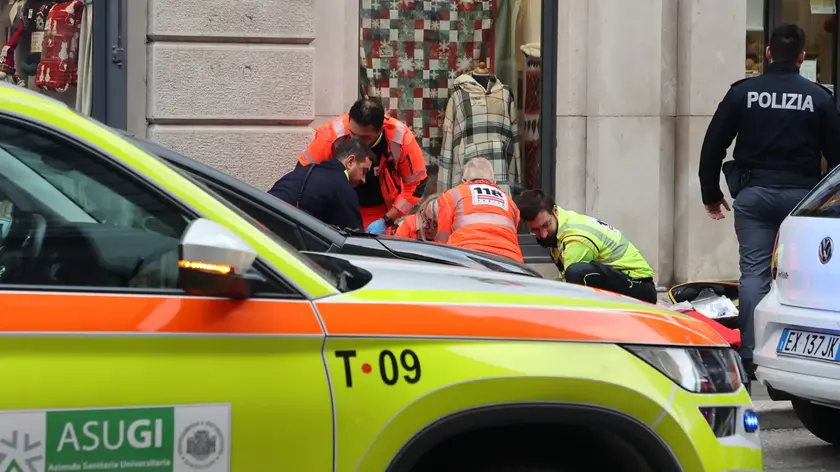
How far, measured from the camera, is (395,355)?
3.24m

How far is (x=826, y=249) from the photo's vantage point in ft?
20.1

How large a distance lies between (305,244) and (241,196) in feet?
1.10

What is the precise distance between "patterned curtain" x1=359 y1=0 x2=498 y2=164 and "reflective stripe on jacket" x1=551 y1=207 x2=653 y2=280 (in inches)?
127

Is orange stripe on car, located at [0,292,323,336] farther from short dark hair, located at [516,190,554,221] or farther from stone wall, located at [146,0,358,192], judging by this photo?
stone wall, located at [146,0,358,192]

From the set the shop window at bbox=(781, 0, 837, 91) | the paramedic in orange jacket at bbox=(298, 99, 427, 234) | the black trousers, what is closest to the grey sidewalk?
the black trousers

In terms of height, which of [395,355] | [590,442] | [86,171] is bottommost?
[590,442]

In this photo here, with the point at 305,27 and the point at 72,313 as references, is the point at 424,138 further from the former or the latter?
the point at 72,313

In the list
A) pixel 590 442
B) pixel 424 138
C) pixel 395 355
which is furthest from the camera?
pixel 424 138

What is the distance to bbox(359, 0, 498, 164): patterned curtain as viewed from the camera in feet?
36.2

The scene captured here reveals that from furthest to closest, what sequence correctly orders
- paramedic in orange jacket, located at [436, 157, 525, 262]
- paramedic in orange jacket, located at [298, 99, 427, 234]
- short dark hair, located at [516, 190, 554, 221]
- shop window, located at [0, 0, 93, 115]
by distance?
1. shop window, located at [0, 0, 93, 115]
2. paramedic in orange jacket, located at [298, 99, 427, 234]
3. short dark hair, located at [516, 190, 554, 221]
4. paramedic in orange jacket, located at [436, 157, 525, 262]

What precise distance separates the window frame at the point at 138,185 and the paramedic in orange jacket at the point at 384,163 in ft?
18.6

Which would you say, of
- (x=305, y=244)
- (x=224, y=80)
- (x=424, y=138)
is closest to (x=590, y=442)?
(x=305, y=244)

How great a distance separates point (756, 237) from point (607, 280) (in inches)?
38.7

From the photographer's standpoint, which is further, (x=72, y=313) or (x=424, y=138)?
(x=424, y=138)
